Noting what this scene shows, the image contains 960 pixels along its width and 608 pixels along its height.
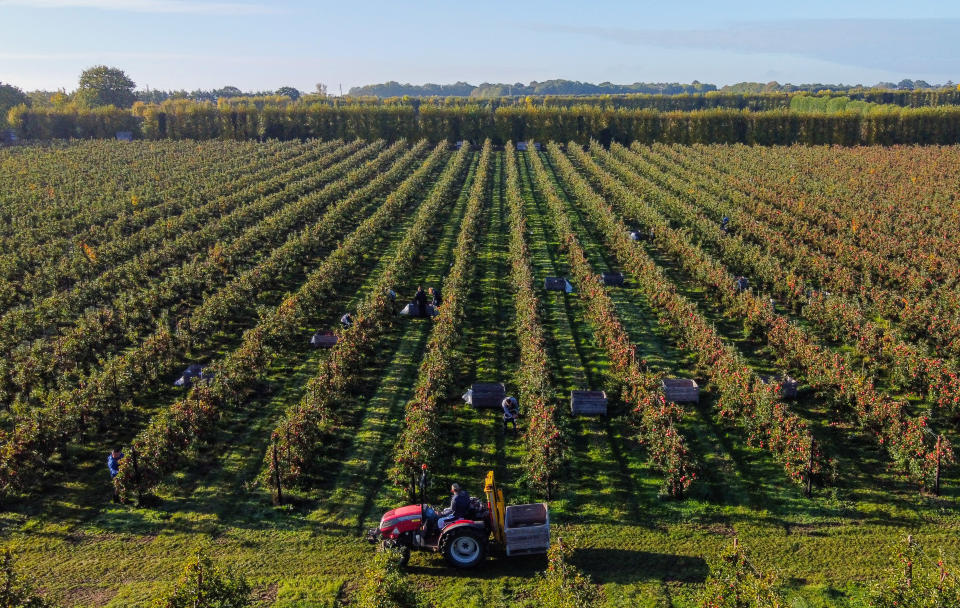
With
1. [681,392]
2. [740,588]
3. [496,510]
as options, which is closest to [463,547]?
[496,510]

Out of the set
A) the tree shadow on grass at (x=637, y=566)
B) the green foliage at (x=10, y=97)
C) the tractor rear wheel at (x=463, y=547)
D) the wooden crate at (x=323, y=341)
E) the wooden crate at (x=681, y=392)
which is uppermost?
the green foliage at (x=10, y=97)

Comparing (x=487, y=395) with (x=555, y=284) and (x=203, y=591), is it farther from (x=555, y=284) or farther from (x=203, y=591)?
(x=555, y=284)

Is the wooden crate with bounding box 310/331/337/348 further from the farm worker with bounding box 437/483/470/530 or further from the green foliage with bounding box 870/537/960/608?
the green foliage with bounding box 870/537/960/608

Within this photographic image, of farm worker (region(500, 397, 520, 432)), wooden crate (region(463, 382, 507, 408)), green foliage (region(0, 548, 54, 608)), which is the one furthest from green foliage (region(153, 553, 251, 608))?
wooden crate (region(463, 382, 507, 408))

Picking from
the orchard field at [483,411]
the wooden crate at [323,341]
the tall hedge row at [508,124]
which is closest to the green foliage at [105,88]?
the tall hedge row at [508,124]

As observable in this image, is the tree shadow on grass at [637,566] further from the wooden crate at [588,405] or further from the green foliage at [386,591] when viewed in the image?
the wooden crate at [588,405]

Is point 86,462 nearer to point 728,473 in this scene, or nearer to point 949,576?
point 728,473
